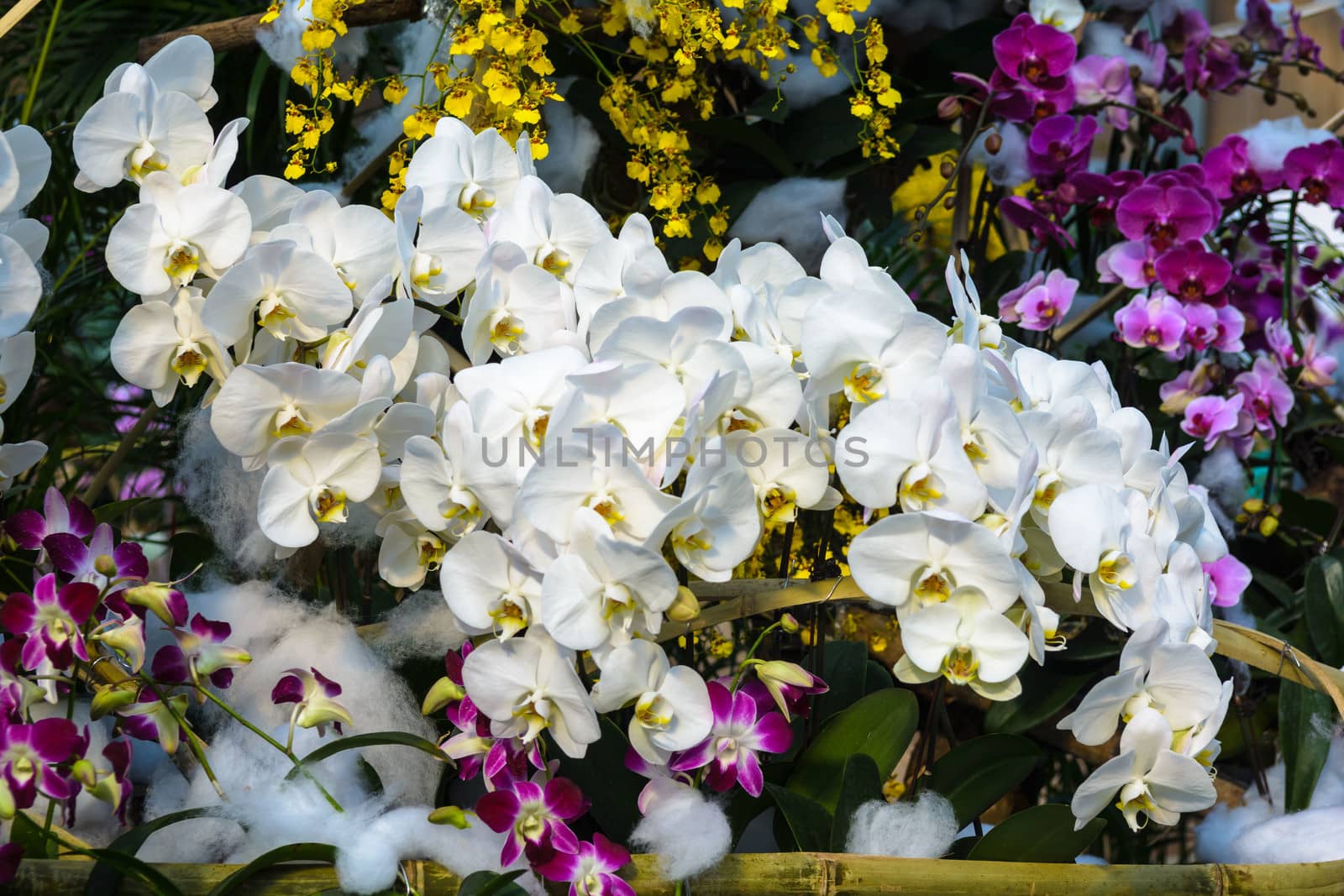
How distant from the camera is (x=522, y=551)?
45 centimetres

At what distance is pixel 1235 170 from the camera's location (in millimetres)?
868

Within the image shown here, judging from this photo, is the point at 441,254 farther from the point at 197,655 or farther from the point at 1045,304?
the point at 1045,304

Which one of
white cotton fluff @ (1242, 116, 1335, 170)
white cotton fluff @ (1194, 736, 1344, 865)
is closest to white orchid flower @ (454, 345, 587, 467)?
white cotton fluff @ (1194, 736, 1344, 865)

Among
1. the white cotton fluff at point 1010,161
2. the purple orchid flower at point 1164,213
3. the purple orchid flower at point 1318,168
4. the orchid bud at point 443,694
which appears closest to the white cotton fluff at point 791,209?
the white cotton fluff at point 1010,161

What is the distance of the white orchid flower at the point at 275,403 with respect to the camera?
1.51 feet

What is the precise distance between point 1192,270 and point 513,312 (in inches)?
22.0

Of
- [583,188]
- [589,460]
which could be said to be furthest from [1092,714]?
[583,188]

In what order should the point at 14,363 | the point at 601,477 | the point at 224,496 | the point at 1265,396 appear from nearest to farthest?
the point at 601,477 < the point at 14,363 < the point at 224,496 < the point at 1265,396

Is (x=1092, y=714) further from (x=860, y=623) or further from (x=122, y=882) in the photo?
(x=860, y=623)

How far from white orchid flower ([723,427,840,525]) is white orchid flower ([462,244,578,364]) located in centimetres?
10

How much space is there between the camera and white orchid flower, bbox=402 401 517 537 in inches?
17.7

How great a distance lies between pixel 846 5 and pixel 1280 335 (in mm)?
445

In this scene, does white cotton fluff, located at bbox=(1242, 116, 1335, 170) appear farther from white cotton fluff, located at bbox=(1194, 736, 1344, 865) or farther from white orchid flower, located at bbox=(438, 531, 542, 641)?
white orchid flower, located at bbox=(438, 531, 542, 641)

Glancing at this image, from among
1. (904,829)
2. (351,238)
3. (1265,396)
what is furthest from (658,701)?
(1265,396)
